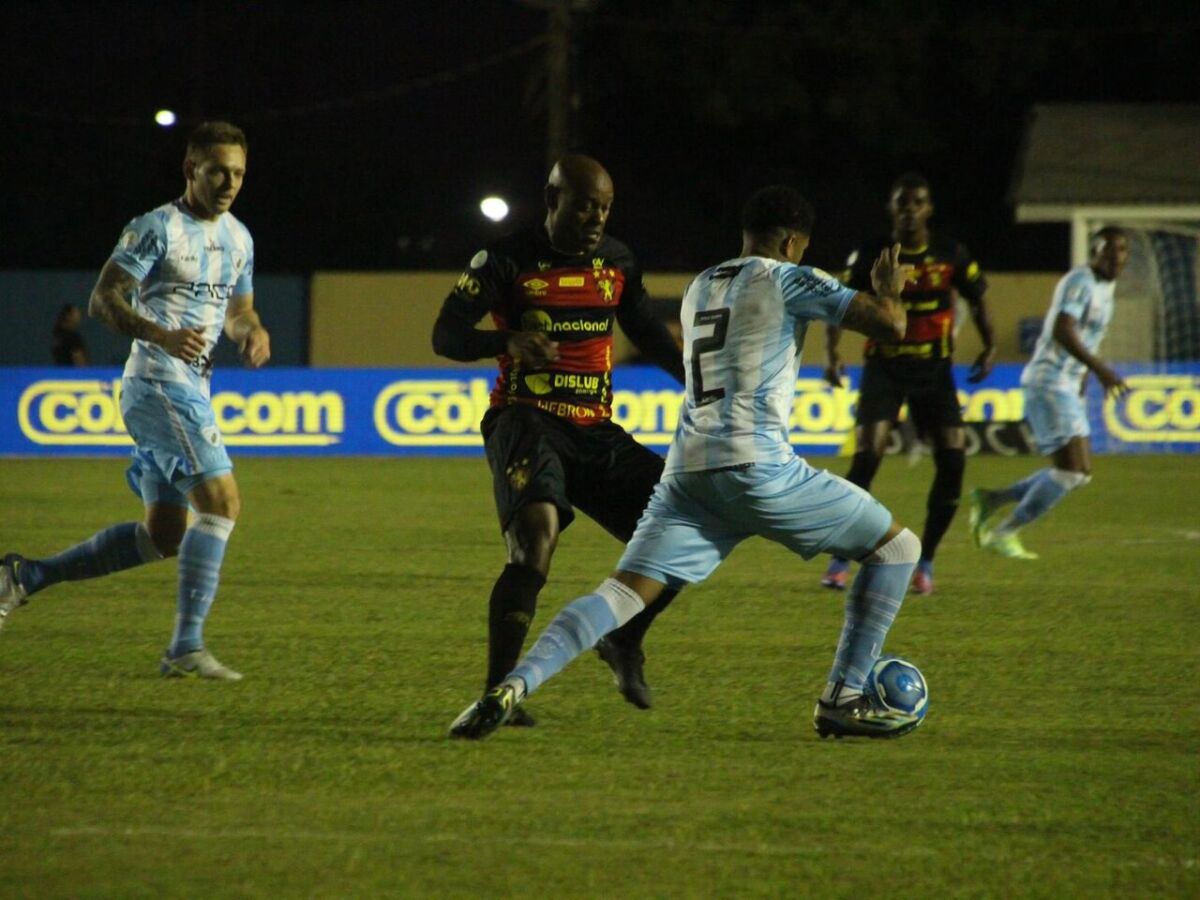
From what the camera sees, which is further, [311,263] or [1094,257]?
[311,263]

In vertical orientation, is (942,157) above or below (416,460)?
above

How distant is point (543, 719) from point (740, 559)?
5.63 m

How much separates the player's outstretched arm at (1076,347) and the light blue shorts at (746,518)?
584 centimetres

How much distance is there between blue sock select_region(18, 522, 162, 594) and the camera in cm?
774

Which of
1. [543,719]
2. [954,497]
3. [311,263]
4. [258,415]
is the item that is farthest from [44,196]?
[543,719]

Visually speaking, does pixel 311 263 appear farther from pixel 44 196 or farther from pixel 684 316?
pixel 684 316

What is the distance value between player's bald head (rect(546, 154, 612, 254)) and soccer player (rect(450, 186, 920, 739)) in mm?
454

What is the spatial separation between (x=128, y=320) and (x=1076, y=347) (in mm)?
6486

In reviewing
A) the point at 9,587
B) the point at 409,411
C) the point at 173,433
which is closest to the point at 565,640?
the point at 173,433

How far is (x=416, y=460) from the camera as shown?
2194 cm

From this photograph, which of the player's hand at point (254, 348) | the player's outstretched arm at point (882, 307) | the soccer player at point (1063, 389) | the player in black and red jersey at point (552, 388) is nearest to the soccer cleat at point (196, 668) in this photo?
the player's hand at point (254, 348)

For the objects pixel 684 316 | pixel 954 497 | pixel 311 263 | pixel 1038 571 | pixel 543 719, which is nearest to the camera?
pixel 684 316

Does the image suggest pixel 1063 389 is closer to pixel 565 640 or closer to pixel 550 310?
pixel 550 310

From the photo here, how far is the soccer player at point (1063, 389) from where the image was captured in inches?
467
